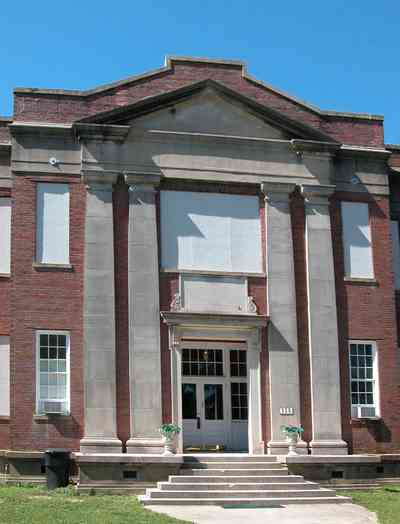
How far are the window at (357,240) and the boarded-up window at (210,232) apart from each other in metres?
2.68

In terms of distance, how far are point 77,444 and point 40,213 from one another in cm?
611

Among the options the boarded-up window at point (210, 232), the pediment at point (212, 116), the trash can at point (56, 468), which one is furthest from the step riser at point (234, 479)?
the pediment at point (212, 116)

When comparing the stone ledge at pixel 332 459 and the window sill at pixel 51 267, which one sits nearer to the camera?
the stone ledge at pixel 332 459

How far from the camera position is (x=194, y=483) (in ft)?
74.1

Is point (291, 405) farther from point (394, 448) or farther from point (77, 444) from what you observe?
point (77, 444)

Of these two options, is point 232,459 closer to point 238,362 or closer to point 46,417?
point 238,362

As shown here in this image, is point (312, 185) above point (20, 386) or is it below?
above

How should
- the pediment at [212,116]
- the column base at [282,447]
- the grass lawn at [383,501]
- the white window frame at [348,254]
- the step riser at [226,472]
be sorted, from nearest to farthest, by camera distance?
the grass lawn at [383,501] < the step riser at [226,472] < the column base at [282,447] < the pediment at [212,116] < the white window frame at [348,254]

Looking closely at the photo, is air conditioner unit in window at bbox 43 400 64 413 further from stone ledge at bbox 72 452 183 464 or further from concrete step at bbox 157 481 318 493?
concrete step at bbox 157 481 318 493

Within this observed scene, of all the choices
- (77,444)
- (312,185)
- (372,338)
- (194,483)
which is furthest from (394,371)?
(77,444)

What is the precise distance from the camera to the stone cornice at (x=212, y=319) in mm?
25141

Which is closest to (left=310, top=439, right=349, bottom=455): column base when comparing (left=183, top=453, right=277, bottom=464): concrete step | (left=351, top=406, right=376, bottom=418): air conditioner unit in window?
(left=351, top=406, right=376, bottom=418): air conditioner unit in window

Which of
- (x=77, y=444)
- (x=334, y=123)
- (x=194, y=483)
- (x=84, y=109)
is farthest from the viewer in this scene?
→ (x=334, y=123)

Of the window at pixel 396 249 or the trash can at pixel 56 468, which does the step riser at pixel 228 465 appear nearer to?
the trash can at pixel 56 468
